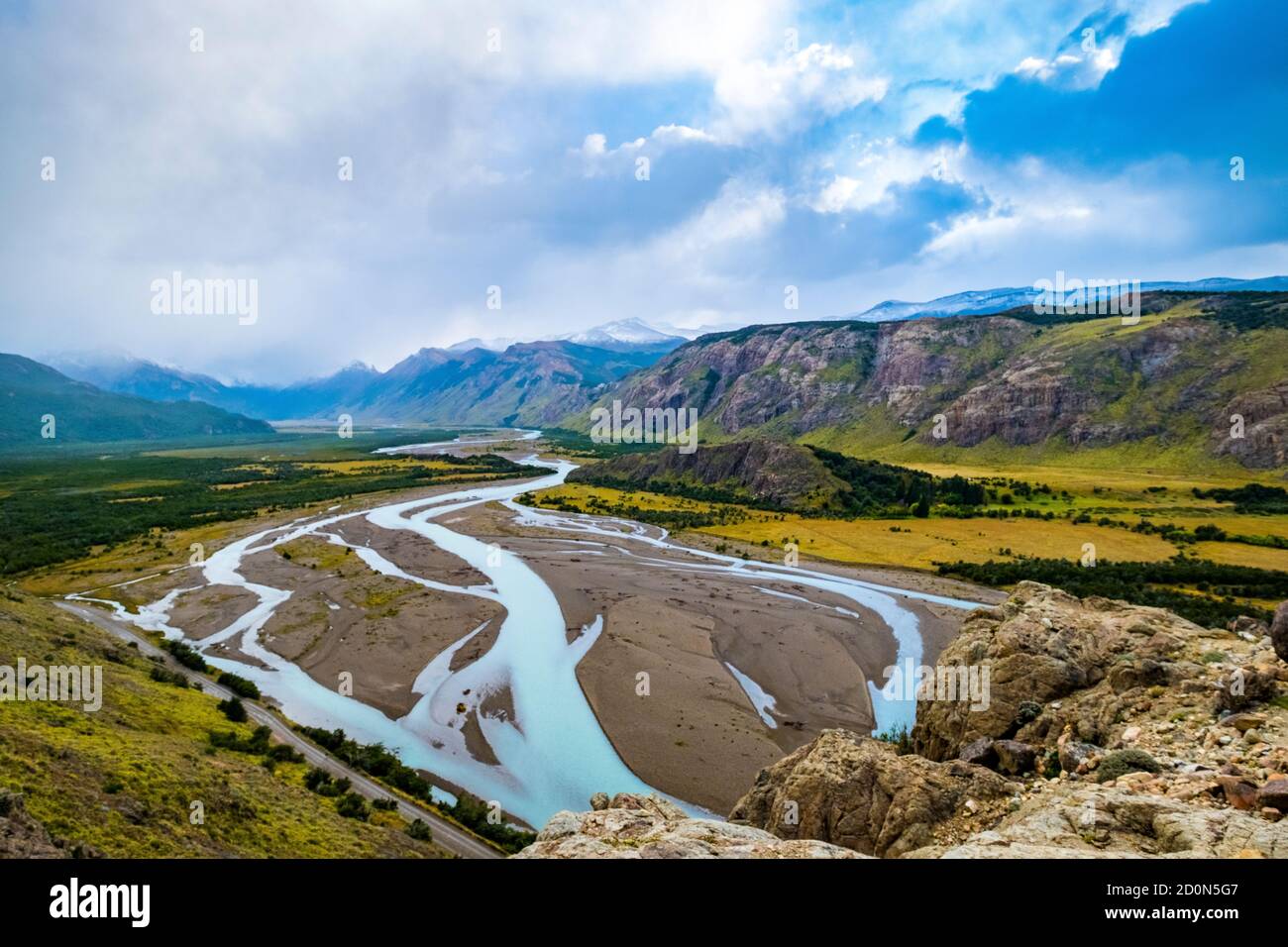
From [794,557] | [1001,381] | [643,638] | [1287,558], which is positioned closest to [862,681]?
[643,638]

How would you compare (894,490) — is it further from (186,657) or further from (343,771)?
(186,657)

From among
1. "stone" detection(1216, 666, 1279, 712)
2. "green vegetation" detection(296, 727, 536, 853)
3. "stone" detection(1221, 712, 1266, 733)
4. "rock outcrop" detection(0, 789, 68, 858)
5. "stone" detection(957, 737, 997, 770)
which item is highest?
"stone" detection(1216, 666, 1279, 712)

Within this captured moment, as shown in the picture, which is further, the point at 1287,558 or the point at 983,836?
the point at 1287,558

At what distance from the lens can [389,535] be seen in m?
81.1

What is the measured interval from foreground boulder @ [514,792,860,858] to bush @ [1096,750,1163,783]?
246 inches

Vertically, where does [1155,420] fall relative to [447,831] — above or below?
above

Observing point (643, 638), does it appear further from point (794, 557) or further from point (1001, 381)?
point (1001, 381)

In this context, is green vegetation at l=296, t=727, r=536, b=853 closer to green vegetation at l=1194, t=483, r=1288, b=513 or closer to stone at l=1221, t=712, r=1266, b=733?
stone at l=1221, t=712, r=1266, b=733

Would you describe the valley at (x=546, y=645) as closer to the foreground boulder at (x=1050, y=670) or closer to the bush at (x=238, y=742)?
the bush at (x=238, y=742)

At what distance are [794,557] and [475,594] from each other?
1435 inches
